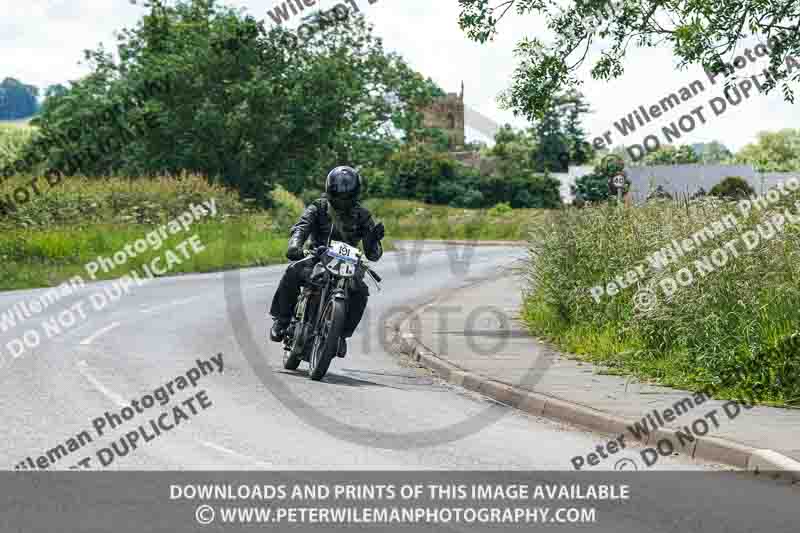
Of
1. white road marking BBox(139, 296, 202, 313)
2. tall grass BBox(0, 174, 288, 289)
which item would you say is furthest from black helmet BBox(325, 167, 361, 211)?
tall grass BBox(0, 174, 288, 289)

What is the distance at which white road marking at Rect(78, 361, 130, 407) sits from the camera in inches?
449

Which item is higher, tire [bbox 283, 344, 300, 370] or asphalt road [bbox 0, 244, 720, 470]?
tire [bbox 283, 344, 300, 370]

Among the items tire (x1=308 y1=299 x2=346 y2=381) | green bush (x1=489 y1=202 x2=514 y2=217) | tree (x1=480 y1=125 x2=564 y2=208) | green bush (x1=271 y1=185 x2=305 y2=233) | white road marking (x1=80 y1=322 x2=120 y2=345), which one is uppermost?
tree (x1=480 y1=125 x2=564 y2=208)

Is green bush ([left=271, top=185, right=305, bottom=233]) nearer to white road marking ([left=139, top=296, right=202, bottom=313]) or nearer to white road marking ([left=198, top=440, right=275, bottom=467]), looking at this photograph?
white road marking ([left=139, top=296, right=202, bottom=313])

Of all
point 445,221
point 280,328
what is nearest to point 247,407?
point 280,328

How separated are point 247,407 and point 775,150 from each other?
173m

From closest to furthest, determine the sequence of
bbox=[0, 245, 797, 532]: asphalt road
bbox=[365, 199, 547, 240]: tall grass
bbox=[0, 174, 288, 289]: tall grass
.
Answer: bbox=[0, 245, 797, 532]: asphalt road < bbox=[0, 174, 288, 289]: tall grass < bbox=[365, 199, 547, 240]: tall grass

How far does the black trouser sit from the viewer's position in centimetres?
1312

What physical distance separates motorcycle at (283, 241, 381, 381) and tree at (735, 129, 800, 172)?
521 feet

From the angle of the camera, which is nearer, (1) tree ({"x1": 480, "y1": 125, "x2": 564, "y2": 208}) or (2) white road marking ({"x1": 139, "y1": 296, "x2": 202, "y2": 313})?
(2) white road marking ({"x1": 139, "y1": 296, "x2": 202, "y2": 313})

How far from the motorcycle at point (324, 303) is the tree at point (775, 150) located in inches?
6258

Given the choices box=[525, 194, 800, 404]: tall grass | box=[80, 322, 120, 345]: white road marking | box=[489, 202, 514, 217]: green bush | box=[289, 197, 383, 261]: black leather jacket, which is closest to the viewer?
box=[525, 194, 800, 404]: tall grass

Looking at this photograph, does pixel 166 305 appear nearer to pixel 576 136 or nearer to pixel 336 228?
pixel 336 228

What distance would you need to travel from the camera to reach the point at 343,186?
42.8 feet
